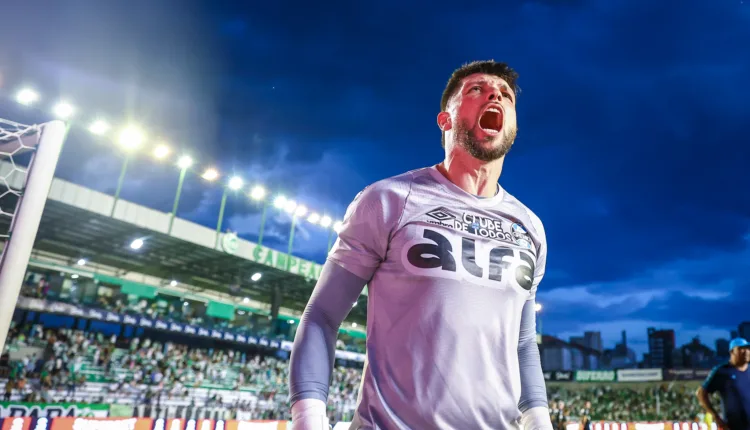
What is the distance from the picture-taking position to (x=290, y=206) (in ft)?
110

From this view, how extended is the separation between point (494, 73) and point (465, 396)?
1.28 metres

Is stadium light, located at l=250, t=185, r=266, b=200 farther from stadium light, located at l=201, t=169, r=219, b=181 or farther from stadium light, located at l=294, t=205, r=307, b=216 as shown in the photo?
stadium light, located at l=201, t=169, r=219, b=181

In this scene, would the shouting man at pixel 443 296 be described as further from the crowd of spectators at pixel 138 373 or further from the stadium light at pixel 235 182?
the stadium light at pixel 235 182

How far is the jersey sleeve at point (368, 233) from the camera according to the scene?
1805 millimetres

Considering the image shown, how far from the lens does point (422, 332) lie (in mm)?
1690

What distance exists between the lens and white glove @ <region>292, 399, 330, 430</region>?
1.58 m

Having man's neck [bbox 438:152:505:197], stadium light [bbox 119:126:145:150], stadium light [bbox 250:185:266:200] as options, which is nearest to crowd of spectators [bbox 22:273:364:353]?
stadium light [bbox 119:126:145:150]

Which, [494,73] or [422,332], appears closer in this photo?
[422,332]

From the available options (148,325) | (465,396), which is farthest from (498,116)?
(148,325)

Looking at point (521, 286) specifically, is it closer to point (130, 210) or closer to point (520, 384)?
point (520, 384)

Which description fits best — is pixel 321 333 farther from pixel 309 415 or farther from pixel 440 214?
pixel 440 214

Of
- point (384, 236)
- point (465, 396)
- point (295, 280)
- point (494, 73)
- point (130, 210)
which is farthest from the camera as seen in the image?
point (295, 280)

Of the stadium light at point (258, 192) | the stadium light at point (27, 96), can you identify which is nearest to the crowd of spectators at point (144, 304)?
the stadium light at point (258, 192)

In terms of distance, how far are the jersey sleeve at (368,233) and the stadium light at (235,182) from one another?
2961 cm
